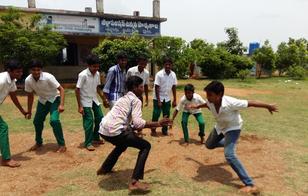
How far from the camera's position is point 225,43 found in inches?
1226

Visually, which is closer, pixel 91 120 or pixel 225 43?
pixel 91 120

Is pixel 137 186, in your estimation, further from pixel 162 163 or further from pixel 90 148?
pixel 90 148

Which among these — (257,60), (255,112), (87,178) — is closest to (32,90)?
(87,178)

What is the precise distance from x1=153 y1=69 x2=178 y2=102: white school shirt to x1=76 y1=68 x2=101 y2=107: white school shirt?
4.71ft

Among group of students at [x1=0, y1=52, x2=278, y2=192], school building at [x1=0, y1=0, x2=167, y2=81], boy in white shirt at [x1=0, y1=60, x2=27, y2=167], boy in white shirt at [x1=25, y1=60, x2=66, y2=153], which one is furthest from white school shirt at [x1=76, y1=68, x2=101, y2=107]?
school building at [x1=0, y1=0, x2=167, y2=81]

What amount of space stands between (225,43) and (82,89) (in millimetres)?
25988

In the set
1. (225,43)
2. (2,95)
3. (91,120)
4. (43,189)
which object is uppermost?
(225,43)

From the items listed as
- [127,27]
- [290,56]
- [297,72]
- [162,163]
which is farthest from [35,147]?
[290,56]

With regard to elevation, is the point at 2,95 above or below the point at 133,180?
above

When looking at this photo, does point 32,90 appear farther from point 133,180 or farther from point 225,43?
point 225,43

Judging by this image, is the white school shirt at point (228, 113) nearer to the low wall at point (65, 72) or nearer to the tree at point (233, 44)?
the low wall at point (65, 72)

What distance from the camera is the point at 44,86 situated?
250 inches

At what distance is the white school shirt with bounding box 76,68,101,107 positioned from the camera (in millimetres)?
6539

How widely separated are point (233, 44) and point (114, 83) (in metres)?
25.8
